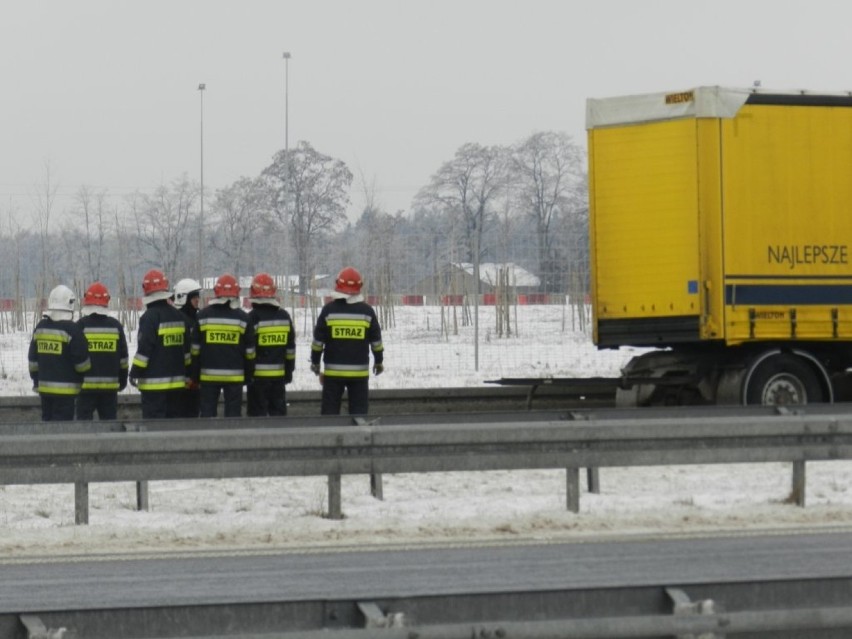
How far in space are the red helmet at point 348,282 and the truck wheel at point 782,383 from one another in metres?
4.31

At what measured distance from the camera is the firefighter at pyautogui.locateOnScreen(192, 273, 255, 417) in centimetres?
1472

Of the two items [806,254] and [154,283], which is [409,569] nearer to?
[154,283]

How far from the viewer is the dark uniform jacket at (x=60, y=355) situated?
48.6 ft

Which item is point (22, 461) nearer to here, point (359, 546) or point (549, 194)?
point (359, 546)

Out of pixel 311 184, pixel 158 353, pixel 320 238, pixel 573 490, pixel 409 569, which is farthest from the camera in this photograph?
pixel 311 184

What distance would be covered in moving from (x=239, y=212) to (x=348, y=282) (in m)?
45.8

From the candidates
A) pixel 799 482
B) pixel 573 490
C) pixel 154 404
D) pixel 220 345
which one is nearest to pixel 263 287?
pixel 220 345

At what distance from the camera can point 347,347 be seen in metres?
15.0

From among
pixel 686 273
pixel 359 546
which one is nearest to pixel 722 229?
pixel 686 273

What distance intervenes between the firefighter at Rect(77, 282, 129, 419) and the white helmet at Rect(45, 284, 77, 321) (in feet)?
0.54

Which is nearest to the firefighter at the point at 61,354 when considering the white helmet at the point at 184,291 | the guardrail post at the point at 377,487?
the white helmet at the point at 184,291

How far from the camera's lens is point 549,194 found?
7062 centimetres

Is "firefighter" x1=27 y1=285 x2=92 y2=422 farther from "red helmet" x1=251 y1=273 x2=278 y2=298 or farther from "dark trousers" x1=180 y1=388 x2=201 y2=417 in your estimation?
"red helmet" x1=251 y1=273 x2=278 y2=298

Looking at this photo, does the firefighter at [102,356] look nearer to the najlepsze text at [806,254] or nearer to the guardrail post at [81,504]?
the guardrail post at [81,504]
